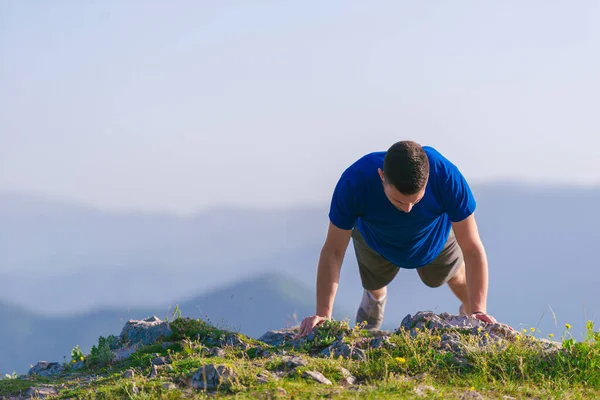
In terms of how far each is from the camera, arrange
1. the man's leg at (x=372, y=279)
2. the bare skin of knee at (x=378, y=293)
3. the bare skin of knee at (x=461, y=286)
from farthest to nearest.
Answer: the bare skin of knee at (x=378, y=293)
the bare skin of knee at (x=461, y=286)
the man's leg at (x=372, y=279)

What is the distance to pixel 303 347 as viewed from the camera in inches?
306

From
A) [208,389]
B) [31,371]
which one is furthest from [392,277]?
[31,371]

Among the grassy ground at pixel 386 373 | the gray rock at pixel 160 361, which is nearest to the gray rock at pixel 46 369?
the grassy ground at pixel 386 373

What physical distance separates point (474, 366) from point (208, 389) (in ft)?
8.59

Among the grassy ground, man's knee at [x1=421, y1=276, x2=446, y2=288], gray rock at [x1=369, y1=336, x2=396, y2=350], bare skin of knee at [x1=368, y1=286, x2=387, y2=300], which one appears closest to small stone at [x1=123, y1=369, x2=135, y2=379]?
the grassy ground

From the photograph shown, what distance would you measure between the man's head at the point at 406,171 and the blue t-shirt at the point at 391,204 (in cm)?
62

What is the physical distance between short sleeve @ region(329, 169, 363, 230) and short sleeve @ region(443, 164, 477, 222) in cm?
97

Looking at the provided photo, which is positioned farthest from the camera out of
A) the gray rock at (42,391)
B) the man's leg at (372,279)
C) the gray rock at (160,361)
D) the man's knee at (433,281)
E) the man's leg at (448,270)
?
the man's knee at (433,281)

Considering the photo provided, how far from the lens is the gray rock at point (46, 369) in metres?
9.40

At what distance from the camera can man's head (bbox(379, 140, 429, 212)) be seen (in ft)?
22.6

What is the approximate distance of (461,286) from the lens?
10125 millimetres

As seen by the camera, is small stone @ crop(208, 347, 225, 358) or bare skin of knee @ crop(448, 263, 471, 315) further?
bare skin of knee @ crop(448, 263, 471, 315)

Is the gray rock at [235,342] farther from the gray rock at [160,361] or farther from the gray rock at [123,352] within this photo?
the gray rock at [123,352]

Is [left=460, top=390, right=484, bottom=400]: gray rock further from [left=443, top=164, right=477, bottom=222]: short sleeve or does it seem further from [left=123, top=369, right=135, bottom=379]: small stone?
[left=123, top=369, right=135, bottom=379]: small stone
